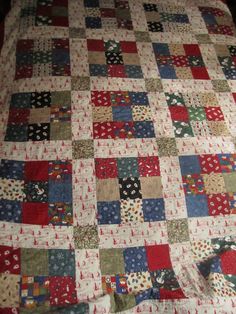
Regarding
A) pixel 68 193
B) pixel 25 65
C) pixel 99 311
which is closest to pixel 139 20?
pixel 25 65

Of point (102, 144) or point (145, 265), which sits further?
point (102, 144)

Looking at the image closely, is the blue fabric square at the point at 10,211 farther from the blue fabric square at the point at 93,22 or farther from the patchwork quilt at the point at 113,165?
the blue fabric square at the point at 93,22

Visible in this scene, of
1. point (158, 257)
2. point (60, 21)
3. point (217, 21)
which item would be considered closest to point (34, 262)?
point (158, 257)

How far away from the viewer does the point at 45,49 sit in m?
1.82

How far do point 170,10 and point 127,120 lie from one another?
1.01 metres

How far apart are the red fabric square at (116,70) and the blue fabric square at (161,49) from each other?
0.86ft

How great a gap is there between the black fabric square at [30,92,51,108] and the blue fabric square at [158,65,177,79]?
2.03 ft

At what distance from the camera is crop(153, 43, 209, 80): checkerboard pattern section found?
1.84m

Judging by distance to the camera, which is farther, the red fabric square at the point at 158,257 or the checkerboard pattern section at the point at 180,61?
the checkerboard pattern section at the point at 180,61

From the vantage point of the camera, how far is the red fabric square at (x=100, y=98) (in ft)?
5.37

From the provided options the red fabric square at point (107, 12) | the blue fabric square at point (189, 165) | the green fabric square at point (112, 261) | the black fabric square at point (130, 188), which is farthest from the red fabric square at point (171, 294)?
the red fabric square at point (107, 12)

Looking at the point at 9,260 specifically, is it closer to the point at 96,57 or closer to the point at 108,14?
the point at 96,57

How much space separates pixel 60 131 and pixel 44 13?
0.89 metres

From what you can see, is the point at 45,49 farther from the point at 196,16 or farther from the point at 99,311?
the point at 99,311
